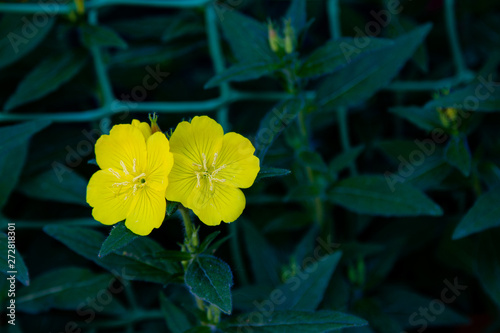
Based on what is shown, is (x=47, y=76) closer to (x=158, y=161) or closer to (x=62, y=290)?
(x=62, y=290)

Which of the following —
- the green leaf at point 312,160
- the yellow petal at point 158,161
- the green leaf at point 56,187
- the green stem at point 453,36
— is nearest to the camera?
the yellow petal at point 158,161

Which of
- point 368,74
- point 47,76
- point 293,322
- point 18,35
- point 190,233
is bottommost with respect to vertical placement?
point 293,322

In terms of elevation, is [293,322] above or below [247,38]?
below

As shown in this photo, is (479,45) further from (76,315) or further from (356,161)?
(76,315)
